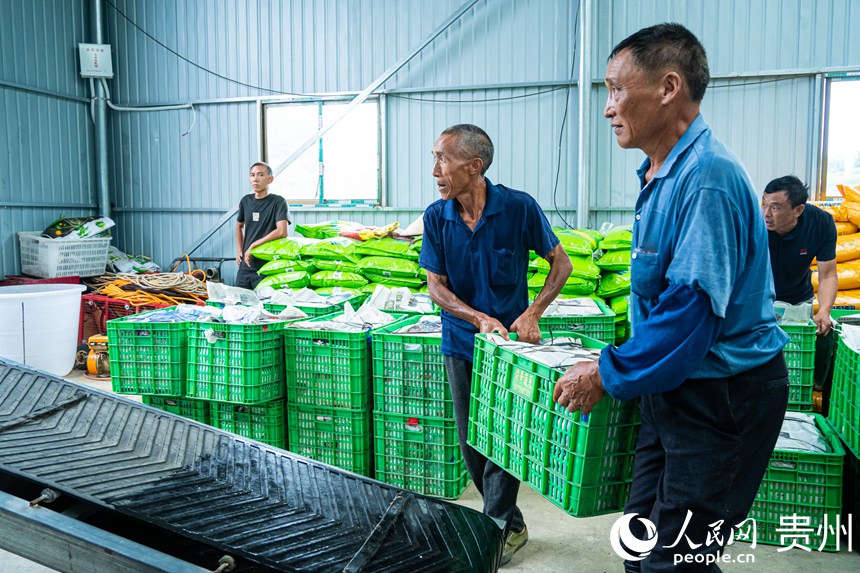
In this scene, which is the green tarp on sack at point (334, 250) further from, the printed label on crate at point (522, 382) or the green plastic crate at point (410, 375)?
the printed label on crate at point (522, 382)

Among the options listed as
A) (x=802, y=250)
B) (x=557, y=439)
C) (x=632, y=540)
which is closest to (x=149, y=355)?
(x=557, y=439)

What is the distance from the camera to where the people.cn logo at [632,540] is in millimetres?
1608

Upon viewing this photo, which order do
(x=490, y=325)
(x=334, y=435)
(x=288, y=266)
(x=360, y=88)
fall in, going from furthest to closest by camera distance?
(x=360, y=88) → (x=288, y=266) → (x=334, y=435) → (x=490, y=325)

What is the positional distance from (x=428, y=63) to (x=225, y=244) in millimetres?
3312

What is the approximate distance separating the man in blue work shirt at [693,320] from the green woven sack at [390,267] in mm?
3931

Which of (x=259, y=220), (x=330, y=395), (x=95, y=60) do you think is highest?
(x=95, y=60)

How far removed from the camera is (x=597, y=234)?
564 centimetres

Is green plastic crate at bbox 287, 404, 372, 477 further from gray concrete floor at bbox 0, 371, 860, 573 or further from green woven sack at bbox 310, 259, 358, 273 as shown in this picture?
Answer: green woven sack at bbox 310, 259, 358, 273

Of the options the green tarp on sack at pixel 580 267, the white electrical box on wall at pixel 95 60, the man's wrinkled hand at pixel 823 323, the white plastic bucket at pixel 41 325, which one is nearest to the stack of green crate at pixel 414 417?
the green tarp on sack at pixel 580 267

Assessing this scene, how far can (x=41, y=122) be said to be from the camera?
8.05 metres

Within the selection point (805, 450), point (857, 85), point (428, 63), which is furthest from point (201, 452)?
point (857, 85)

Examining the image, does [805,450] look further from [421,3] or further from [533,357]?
[421,3]

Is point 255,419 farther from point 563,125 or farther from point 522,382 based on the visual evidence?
point 563,125

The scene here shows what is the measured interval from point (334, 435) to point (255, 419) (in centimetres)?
46
